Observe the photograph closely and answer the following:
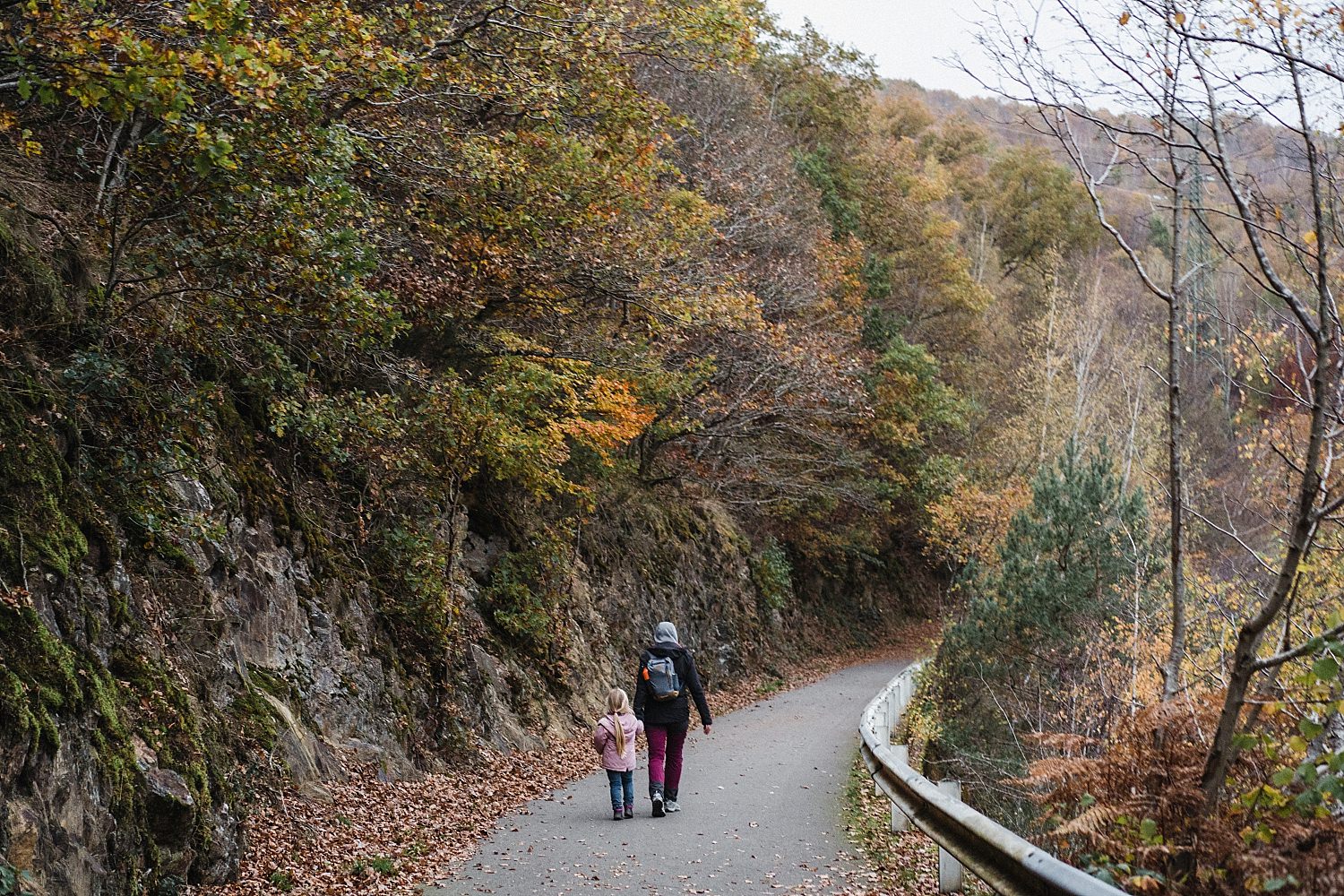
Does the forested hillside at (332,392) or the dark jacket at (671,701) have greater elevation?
the forested hillside at (332,392)

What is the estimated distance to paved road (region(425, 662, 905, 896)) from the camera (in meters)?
7.43

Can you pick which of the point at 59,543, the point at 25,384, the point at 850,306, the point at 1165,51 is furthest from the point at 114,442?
the point at 850,306

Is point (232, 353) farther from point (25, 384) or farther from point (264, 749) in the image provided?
point (264, 749)

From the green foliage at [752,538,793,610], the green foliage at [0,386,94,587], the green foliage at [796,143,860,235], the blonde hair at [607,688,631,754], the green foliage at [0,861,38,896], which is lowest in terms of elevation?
the green foliage at [752,538,793,610]

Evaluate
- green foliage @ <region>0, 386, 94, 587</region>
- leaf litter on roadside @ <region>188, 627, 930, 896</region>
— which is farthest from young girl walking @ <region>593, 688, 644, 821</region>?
green foliage @ <region>0, 386, 94, 587</region>

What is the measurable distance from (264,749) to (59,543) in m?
2.54

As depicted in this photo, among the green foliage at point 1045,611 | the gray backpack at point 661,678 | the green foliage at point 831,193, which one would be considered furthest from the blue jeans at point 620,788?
the green foliage at point 831,193

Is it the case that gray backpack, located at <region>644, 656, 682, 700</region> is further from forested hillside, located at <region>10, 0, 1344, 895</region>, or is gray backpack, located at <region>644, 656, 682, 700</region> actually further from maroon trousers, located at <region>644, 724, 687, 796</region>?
forested hillside, located at <region>10, 0, 1344, 895</region>

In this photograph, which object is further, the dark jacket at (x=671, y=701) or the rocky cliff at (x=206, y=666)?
the dark jacket at (x=671, y=701)

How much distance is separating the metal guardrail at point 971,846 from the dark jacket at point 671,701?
2072mm

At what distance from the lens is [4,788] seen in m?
5.29

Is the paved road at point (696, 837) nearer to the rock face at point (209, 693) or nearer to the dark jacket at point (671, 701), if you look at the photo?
the dark jacket at point (671, 701)

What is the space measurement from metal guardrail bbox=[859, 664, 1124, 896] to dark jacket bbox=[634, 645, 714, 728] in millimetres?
2072

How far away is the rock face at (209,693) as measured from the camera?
18.9ft
